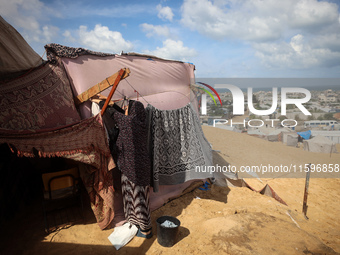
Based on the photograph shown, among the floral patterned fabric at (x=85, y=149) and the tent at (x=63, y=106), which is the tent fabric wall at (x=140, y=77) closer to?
the tent at (x=63, y=106)

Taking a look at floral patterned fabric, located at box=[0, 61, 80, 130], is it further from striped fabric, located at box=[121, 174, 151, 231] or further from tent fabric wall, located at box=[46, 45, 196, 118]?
striped fabric, located at box=[121, 174, 151, 231]

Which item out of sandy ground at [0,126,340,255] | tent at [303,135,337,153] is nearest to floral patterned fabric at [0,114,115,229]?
sandy ground at [0,126,340,255]

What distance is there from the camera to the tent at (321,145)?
39.8ft

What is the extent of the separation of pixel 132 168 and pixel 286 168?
7914mm

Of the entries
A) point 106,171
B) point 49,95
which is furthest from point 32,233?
point 49,95

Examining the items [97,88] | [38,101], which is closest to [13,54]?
[38,101]

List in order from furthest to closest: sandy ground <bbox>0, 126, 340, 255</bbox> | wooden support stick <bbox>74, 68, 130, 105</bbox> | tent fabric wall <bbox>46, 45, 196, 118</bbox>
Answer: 1. tent fabric wall <bbox>46, 45, 196, 118</bbox>
2. sandy ground <bbox>0, 126, 340, 255</bbox>
3. wooden support stick <bbox>74, 68, 130, 105</bbox>

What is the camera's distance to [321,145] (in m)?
12.3

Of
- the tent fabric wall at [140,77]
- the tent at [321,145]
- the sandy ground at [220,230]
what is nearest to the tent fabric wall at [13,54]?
the tent fabric wall at [140,77]

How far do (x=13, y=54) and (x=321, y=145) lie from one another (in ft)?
48.4

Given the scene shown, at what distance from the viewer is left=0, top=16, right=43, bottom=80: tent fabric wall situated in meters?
2.38

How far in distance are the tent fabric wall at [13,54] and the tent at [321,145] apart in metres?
14.3

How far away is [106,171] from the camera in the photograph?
2965mm

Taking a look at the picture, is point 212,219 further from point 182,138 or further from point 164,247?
point 182,138
